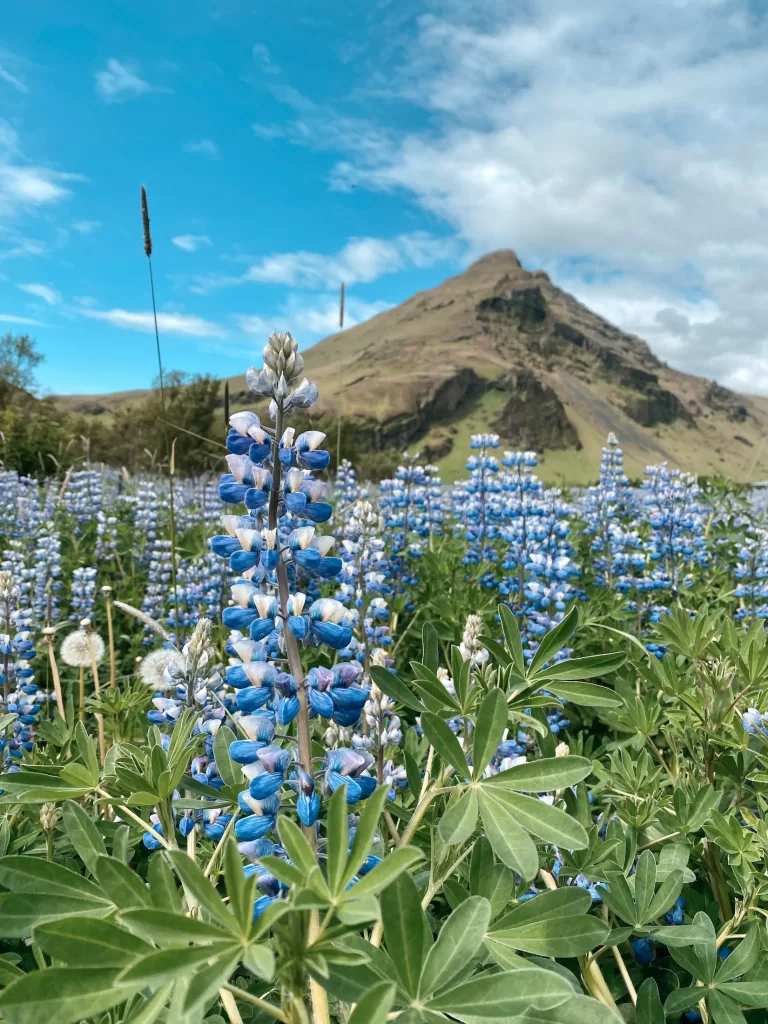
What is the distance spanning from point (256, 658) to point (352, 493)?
19.4ft

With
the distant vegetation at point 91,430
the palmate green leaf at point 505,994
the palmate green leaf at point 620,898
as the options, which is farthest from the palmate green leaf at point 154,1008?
the distant vegetation at point 91,430

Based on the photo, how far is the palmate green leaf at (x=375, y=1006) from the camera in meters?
0.77

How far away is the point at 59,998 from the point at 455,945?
0.52 m

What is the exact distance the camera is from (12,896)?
3.33 ft

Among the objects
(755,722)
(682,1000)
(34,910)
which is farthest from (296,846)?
(755,722)

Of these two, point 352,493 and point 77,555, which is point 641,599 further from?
point 77,555

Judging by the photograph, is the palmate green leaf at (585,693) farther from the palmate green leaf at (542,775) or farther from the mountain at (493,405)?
the mountain at (493,405)

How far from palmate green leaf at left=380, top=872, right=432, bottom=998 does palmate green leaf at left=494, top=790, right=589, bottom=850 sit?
21 centimetres

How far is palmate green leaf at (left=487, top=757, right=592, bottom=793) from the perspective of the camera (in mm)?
1049

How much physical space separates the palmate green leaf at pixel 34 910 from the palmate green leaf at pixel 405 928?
46 centimetres

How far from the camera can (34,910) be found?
1.05 m

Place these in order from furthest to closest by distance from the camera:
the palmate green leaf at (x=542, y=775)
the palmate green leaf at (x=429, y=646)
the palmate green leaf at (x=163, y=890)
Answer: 1. the palmate green leaf at (x=429, y=646)
2. the palmate green leaf at (x=542, y=775)
3. the palmate green leaf at (x=163, y=890)

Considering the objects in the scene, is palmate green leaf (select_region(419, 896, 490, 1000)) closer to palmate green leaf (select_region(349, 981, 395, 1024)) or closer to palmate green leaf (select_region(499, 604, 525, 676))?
palmate green leaf (select_region(349, 981, 395, 1024))

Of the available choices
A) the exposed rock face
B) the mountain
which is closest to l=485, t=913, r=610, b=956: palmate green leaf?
the mountain
